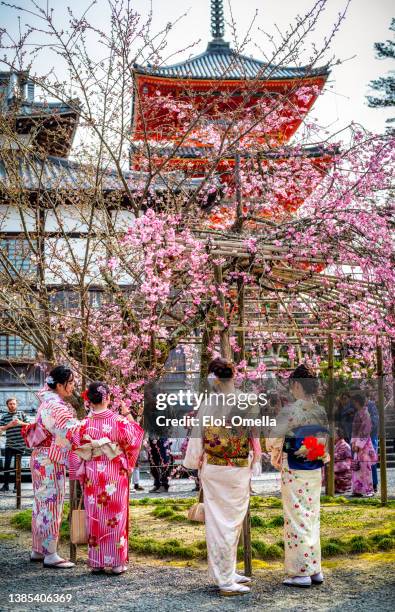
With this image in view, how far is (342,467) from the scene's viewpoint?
40.3 feet

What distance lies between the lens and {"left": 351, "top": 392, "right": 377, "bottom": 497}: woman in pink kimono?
11.3 metres

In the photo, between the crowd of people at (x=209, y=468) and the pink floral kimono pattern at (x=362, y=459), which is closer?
the crowd of people at (x=209, y=468)

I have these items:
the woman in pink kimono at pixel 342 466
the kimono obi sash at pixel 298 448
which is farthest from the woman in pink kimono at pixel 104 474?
the woman in pink kimono at pixel 342 466

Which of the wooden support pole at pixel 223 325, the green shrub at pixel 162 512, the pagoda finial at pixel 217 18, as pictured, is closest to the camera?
the wooden support pole at pixel 223 325

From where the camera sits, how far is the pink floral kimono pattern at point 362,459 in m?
11.3

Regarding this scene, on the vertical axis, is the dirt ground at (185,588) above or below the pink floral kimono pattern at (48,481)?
below

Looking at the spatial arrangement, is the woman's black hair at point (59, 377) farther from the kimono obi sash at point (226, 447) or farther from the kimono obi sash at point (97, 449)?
the kimono obi sash at point (226, 447)

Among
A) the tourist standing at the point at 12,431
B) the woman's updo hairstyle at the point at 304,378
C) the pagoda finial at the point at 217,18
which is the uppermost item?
the pagoda finial at the point at 217,18

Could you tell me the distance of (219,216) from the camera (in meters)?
12.5

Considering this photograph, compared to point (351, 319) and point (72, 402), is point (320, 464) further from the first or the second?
point (351, 319)

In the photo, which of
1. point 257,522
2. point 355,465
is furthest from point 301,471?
point 355,465

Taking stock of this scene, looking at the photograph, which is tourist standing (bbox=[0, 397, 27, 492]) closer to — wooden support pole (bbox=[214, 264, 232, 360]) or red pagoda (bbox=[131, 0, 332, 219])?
red pagoda (bbox=[131, 0, 332, 219])

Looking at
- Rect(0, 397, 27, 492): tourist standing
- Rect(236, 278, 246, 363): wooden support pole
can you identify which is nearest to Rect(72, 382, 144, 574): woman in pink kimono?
Rect(236, 278, 246, 363): wooden support pole

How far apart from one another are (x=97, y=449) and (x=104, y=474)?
0.70ft
